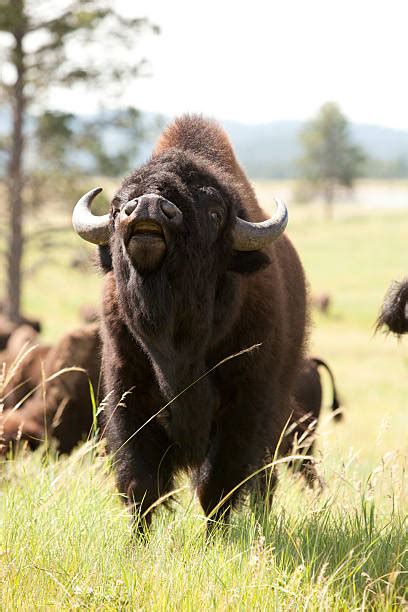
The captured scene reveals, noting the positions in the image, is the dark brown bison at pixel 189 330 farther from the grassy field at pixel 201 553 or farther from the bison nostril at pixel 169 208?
the grassy field at pixel 201 553

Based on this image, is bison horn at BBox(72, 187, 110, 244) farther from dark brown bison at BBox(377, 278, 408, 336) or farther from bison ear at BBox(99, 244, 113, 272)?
dark brown bison at BBox(377, 278, 408, 336)

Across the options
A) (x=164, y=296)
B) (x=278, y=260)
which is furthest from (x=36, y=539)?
(x=278, y=260)

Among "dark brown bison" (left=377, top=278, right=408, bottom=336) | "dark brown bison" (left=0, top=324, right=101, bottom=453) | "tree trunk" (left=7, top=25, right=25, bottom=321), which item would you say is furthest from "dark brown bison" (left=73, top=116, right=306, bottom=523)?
"tree trunk" (left=7, top=25, right=25, bottom=321)

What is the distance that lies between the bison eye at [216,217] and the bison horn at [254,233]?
0.15 m

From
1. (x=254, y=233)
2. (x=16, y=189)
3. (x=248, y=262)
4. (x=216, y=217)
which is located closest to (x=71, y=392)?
(x=248, y=262)

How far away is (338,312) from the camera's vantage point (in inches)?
1609

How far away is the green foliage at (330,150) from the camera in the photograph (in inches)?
4237

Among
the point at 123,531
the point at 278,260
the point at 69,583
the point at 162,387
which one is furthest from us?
the point at 278,260

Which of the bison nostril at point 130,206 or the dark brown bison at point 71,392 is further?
the dark brown bison at point 71,392

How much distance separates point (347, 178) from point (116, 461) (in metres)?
105

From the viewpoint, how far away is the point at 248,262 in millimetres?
5090

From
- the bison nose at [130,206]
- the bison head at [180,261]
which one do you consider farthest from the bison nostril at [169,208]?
the bison nose at [130,206]

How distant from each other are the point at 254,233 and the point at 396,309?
1415mm

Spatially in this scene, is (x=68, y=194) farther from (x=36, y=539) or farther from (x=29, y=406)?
(x=36, y=539)
